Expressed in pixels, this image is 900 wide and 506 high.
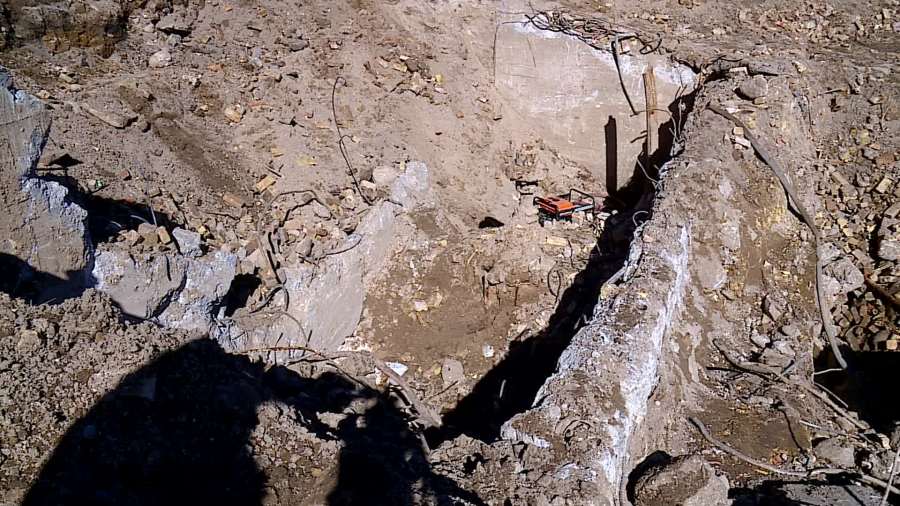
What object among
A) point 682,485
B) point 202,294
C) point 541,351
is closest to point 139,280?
point 202,294

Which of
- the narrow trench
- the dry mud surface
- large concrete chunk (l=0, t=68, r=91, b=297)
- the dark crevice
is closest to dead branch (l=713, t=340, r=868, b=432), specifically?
the dry mud surface

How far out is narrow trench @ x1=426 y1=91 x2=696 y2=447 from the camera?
5.94 metres

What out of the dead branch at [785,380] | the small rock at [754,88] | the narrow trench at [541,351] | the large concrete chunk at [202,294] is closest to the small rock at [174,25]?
the large concrete chunk at [202,294]

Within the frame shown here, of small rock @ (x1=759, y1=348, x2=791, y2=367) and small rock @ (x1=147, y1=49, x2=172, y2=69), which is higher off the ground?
small rock @ (x1=759, y1=348, x2=791, y2=367)

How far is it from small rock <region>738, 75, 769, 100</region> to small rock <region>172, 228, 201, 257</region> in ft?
18.3

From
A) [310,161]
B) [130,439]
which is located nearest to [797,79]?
[310,161]

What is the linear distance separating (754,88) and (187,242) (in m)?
5.72

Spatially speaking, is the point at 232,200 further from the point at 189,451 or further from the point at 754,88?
the point at 754,88

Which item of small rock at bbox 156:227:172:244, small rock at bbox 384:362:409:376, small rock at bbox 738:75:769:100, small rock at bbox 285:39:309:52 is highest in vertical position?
small rock at bbox 738:75:769:100

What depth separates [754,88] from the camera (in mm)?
7242

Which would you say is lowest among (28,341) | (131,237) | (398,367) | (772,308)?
(398,367)

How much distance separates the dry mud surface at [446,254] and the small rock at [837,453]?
0.05 feet

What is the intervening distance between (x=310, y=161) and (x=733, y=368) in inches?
174

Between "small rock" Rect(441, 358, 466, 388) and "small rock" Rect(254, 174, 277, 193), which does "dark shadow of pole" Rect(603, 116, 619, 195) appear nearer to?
"small rock" Rect(441, 358, 466, 388)
